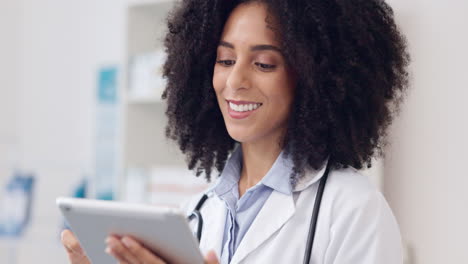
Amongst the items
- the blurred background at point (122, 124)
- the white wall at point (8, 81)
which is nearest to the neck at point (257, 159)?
the blurred background at point (122, 124)

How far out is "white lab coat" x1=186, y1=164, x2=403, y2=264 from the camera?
41.7 inches

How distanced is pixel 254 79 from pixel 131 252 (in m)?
0.44

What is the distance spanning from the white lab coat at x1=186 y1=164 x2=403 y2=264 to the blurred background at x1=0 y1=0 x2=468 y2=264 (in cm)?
47

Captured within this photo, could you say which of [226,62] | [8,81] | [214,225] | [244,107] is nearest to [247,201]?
[214,225]

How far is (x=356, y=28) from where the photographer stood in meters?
1.17

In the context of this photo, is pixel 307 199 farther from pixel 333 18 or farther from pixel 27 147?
pixel 27 147

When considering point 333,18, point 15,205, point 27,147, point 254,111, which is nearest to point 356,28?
point 333,18

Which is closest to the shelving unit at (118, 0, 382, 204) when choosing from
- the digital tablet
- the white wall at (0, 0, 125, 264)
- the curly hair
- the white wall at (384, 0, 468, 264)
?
the white wall at (0, 0, 125, 264)

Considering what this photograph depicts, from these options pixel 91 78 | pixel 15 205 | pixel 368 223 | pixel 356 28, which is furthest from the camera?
pixel 91 78

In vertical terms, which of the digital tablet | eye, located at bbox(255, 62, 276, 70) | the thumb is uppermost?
eye, located at bbox(255, 62, 276, 70)

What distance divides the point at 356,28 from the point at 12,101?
2.48 m

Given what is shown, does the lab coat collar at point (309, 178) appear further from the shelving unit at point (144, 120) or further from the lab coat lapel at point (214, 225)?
the shelving unit at point (144, 120)

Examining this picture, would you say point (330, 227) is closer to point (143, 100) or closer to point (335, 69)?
point (335, 69)

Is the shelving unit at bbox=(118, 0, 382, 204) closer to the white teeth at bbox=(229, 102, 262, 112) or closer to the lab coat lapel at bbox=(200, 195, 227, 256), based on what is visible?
the lab coat lapel at bbox=(200, 195, 227, 256)
